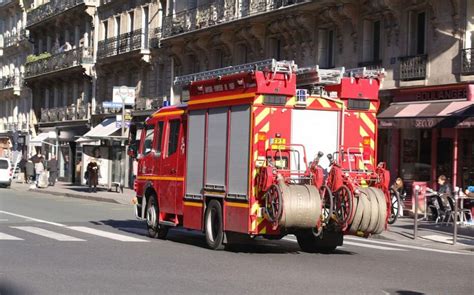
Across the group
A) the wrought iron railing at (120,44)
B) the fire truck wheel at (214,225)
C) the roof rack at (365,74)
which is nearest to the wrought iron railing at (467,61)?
the roof rack at (365,74)

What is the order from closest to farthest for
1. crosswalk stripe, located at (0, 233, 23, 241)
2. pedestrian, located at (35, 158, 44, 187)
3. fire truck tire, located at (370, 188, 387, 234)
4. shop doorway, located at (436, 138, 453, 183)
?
fire truck tire, located at (370, 188, 387, 234), crosswalk stripe, located at (0, 233, 23, 241), shop doorway, located at (436, 138, 453, 183), pedestrian, located at (35, 158, 44, 187)

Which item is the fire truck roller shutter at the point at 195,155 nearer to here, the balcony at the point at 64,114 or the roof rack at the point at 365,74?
the roof rack at the point at 365,74

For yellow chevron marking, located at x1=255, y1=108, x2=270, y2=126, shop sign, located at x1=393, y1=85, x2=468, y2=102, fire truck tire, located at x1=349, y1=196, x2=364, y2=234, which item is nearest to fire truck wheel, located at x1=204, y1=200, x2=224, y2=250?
yellow chevron marking, located at x1=255, y1=108, x2=270, y2=126

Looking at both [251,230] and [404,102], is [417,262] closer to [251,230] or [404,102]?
[251,230]

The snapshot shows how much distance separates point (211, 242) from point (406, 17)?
Answer: 15175 mm

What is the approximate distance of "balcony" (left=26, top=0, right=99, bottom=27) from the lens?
56.1 m

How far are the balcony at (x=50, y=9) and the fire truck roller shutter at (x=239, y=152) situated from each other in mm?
41167

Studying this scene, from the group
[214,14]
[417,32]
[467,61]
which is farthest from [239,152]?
[214,14]

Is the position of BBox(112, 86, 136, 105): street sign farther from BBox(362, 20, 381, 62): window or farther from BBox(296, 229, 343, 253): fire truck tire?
BBox(296, 229, 343, 253): fire truck tire

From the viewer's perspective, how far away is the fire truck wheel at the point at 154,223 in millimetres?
17875

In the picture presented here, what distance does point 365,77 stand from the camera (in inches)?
617

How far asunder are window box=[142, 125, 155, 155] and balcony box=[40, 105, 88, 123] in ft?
121

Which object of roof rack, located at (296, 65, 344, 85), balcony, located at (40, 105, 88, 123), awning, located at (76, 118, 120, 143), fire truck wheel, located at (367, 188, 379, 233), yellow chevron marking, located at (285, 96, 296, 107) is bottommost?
fire truck wheel, located at (367, 188, 379, 233)

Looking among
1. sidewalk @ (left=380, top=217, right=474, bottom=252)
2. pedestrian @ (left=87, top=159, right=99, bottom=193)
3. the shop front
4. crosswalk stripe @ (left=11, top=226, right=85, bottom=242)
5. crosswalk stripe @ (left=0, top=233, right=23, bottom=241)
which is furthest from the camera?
pedestrian @ (left=87, top=159, right=99, bottom=193)
